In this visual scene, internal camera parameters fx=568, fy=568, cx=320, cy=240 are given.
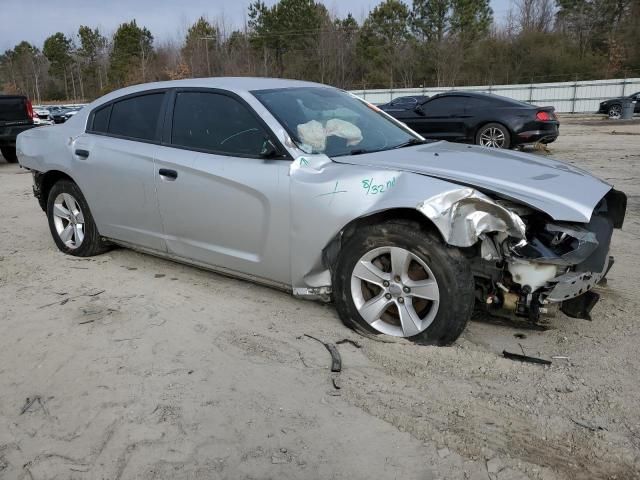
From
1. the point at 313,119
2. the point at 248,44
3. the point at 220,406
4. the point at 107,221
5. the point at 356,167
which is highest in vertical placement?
the point at 248,44

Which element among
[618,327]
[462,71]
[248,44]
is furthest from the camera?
[248,44]

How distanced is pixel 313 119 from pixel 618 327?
96.6 inches

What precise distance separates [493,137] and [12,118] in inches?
429

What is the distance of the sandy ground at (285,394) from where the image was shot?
245cm

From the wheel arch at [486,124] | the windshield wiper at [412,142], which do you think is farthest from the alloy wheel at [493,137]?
the windshield wiper at [412,142]

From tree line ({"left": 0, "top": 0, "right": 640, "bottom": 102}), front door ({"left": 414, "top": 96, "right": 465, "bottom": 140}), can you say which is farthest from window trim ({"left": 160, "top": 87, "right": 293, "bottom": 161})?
tree line ({"left": 0, "top": 0, "right": 640, "bottom": 102})

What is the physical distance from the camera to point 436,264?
3.16 meters

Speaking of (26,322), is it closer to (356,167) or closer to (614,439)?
(356,167)

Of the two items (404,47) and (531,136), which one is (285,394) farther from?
(404,47)

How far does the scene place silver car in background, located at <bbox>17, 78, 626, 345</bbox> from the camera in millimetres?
3162

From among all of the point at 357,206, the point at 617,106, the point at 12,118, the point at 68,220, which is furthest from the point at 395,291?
the point at 617,106

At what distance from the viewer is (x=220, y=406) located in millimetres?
2863

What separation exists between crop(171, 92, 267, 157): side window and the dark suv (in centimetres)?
1044

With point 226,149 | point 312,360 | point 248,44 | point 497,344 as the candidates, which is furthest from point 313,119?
point 248,44
